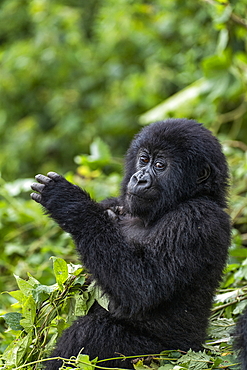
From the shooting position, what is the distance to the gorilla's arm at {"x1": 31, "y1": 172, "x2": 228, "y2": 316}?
277 centimetres

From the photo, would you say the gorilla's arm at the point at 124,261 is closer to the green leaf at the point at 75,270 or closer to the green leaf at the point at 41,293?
the green leaf at the point at 75,270

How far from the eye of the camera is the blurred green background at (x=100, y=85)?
18.4 ft

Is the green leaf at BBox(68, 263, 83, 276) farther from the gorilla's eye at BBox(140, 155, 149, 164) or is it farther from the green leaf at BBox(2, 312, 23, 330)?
the gorilla's eye at BBox(140, 155, 149, 164)

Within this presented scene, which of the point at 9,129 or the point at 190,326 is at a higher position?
the point at 9,129

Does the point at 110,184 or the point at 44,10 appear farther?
the point at 44,10

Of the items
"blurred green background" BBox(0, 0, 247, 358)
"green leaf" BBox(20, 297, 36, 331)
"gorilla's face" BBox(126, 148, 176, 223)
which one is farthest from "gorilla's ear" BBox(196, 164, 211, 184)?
"blurred green background" BBox(0, 0, 247, 358)

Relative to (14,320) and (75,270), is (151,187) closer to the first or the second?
(75,270)

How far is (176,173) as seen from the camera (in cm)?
308

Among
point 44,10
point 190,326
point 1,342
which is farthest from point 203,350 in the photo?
point 44,10

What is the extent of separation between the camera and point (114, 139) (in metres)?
8.53

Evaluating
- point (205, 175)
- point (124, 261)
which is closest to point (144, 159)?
point (205, 175)

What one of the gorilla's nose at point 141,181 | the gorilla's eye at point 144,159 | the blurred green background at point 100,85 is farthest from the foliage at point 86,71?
the gorilla's nose at point 141,181

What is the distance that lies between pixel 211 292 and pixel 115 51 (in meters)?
6.69

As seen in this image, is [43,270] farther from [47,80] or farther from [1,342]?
[47,80]
